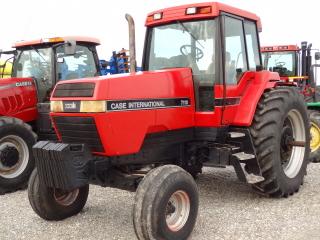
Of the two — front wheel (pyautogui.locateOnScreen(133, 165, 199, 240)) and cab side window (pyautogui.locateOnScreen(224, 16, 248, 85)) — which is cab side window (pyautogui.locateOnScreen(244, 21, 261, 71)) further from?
front wheel (pyautogui.locateOnScreen(133, 165, 199, 240))

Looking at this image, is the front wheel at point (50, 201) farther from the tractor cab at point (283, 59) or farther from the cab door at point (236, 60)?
the tractor cab at point (283, 59)

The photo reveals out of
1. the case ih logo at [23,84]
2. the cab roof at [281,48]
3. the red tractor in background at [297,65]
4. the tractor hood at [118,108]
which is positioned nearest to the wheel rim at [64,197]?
the tractor hood at [118,108]

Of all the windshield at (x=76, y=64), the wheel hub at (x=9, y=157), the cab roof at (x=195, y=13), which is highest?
the cab roof at (x=195, y=13)

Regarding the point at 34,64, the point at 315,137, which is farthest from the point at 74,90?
the point at 315,137

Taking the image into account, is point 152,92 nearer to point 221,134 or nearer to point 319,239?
point 221,134

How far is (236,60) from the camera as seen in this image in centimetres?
529

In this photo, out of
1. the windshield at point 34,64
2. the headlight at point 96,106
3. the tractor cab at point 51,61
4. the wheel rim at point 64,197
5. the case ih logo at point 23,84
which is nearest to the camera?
the headlight at point 96,106

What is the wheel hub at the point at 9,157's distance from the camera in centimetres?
633

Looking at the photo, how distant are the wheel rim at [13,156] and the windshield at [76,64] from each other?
4.24 feet

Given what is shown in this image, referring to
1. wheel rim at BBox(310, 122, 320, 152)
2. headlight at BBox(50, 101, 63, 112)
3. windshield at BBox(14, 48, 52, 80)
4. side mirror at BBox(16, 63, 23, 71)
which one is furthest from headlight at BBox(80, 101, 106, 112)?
wheel rim at BBox(310, 122, 320, 152)

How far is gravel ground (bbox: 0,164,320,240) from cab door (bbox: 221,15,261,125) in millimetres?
1020

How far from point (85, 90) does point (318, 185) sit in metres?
3.60

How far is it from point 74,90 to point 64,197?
4.59 feet

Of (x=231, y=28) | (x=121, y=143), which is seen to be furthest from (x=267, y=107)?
(x=121, y=143)
